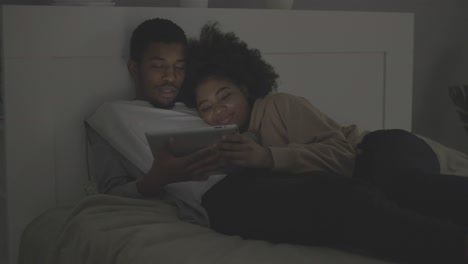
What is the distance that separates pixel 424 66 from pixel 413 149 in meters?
1.24

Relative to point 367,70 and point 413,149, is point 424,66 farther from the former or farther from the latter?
point 413,149

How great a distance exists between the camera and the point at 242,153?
4.69 feet

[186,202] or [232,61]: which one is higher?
[232,61]

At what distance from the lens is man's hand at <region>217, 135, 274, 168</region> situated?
4.67 feet

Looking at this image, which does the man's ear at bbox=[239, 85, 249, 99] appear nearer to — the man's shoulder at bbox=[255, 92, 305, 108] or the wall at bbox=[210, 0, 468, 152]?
the man's shoulder at bbox=[255, 92, 305, 108]

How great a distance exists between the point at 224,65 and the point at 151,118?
0.23m

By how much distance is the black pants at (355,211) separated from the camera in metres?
1.05

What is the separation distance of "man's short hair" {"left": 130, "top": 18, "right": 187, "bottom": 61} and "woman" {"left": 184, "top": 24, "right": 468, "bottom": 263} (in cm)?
7

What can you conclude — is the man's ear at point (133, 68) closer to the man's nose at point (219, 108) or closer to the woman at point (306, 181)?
the woman at point (306, 181)

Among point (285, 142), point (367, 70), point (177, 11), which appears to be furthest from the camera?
point (367, 70)

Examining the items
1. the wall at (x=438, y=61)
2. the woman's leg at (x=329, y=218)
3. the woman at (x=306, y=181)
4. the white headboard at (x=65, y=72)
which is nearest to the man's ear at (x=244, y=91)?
the woman at (x=306, y=181)

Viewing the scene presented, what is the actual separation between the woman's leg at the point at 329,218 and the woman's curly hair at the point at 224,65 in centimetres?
38

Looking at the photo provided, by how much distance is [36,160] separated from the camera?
1.67 m

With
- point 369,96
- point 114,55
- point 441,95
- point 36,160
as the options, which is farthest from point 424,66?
point 36,160
